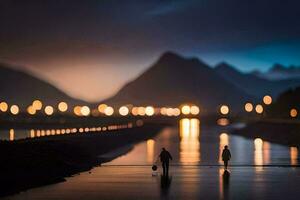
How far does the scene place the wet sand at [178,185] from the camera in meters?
28.0

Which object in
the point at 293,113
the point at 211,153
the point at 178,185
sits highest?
the point at 293,113

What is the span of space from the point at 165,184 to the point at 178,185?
2.90ft

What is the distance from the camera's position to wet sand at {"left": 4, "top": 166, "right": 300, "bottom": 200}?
2797 centimetres

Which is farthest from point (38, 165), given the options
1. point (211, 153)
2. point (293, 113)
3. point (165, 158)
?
point (293, 113)

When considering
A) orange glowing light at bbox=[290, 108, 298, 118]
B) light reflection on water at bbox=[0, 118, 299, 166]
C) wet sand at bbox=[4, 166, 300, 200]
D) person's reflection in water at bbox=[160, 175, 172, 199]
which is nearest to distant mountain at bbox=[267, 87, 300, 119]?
orange glowing light at bbox=[290, 108, 298, 118]

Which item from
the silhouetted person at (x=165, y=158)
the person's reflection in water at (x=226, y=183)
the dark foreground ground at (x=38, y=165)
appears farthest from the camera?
the silhouetted person at (x=165, y=158)

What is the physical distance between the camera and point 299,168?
44.2m

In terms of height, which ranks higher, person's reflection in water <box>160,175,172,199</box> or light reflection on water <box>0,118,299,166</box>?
light reflection on water <box>0,118,299,166</box>

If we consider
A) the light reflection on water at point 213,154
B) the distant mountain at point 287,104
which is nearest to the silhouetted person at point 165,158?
the light reflection on water at point 213,154

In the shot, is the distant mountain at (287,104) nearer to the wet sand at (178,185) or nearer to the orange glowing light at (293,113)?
the orange glowing light at (293,113)

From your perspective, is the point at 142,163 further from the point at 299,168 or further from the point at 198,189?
the point at 198,189

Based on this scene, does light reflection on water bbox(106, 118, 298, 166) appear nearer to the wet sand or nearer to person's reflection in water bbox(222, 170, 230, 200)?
person's reflection in water bbox(222, 170, 230, 200)

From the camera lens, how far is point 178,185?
32.3 metres

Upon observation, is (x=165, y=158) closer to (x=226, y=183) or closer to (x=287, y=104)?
(x=226, y=183)
